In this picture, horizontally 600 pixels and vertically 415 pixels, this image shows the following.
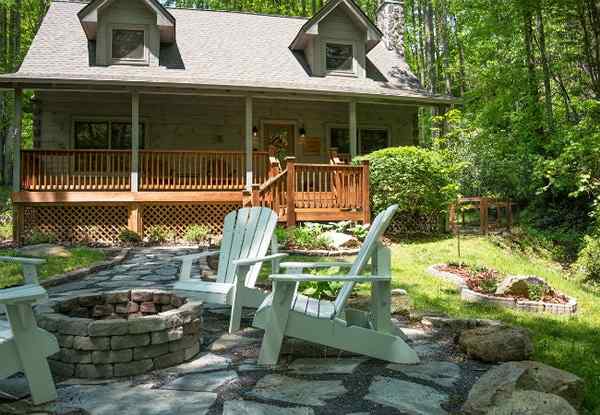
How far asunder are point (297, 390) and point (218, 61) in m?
11.2

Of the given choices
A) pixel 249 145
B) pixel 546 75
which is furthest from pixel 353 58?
pixel 546 75

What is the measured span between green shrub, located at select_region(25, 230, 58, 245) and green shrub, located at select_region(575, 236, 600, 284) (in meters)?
9.90

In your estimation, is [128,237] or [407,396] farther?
[128,237]

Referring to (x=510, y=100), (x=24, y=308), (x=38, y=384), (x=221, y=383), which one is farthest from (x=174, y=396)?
(x=510, y=100)

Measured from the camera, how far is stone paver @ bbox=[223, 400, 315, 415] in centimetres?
242

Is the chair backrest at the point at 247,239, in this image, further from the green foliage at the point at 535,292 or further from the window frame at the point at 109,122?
the window frame at the point at 109,122

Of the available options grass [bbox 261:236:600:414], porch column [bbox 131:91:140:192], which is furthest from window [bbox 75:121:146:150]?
grass [bbox 261:236:600:414]

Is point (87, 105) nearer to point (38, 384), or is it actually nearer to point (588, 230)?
point (38, 384)

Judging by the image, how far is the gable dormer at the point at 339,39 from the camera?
1297 cm

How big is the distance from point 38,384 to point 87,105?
10.9 m

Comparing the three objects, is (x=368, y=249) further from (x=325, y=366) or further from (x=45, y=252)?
(x=45, y=252)

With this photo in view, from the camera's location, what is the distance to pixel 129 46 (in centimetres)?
1191

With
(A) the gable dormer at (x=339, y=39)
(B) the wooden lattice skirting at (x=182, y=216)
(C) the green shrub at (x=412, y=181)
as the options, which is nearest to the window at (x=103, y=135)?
(B) the wooden lattice skirting at (x=182, y=216)

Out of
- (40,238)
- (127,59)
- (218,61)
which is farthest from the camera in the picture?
(218,61)
